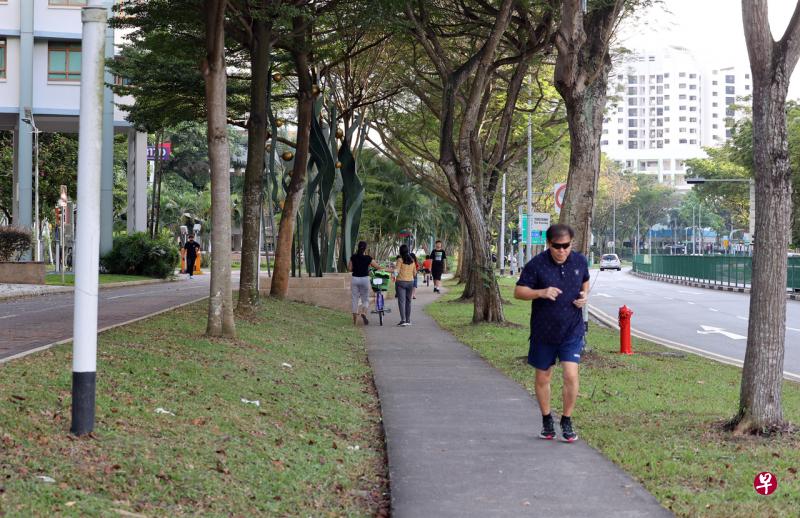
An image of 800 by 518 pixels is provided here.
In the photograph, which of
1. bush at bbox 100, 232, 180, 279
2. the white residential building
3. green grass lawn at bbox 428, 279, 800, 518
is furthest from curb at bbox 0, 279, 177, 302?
the white residential building

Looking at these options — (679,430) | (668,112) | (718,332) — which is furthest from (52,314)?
(668,112)

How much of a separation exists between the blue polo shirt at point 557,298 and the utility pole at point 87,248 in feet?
10.3

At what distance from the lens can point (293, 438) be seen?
27.6 ft

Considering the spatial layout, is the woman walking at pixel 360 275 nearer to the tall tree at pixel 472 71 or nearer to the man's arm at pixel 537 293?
the tall tree at pixel 472 71

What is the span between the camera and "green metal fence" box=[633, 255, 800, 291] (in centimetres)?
4503

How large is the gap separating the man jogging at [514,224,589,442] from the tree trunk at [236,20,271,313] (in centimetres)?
1098

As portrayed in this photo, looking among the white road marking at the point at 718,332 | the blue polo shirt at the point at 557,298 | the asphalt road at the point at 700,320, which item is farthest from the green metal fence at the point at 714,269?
the blue polo shirt at the point at 557,298

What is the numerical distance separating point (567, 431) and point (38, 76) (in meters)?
38.7

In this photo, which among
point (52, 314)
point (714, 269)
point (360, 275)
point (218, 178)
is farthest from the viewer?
point (714, 269)

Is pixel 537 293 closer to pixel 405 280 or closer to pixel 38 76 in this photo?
pixel 405 280

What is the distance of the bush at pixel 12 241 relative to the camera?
112 ft

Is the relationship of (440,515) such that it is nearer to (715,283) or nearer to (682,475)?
(682,475)

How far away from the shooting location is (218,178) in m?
14.2

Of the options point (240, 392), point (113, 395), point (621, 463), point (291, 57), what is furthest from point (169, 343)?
point (291, 57)
